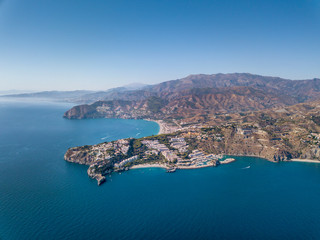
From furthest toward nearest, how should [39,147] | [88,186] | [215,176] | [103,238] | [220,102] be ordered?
[220,102]
[39,147]
[215,176]
[88,186]
[103,238]

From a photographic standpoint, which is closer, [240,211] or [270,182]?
[240,211]

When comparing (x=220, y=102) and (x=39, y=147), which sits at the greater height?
(x=220, y=102)

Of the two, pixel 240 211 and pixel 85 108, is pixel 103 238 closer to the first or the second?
pixel 240 211

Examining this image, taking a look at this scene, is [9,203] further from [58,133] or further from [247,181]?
[58,133]

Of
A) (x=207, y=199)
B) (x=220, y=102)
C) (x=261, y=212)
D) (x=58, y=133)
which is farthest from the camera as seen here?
(x=220, y=102)

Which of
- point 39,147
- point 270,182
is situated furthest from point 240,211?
point 39,147

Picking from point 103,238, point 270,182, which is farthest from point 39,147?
point 270,182
